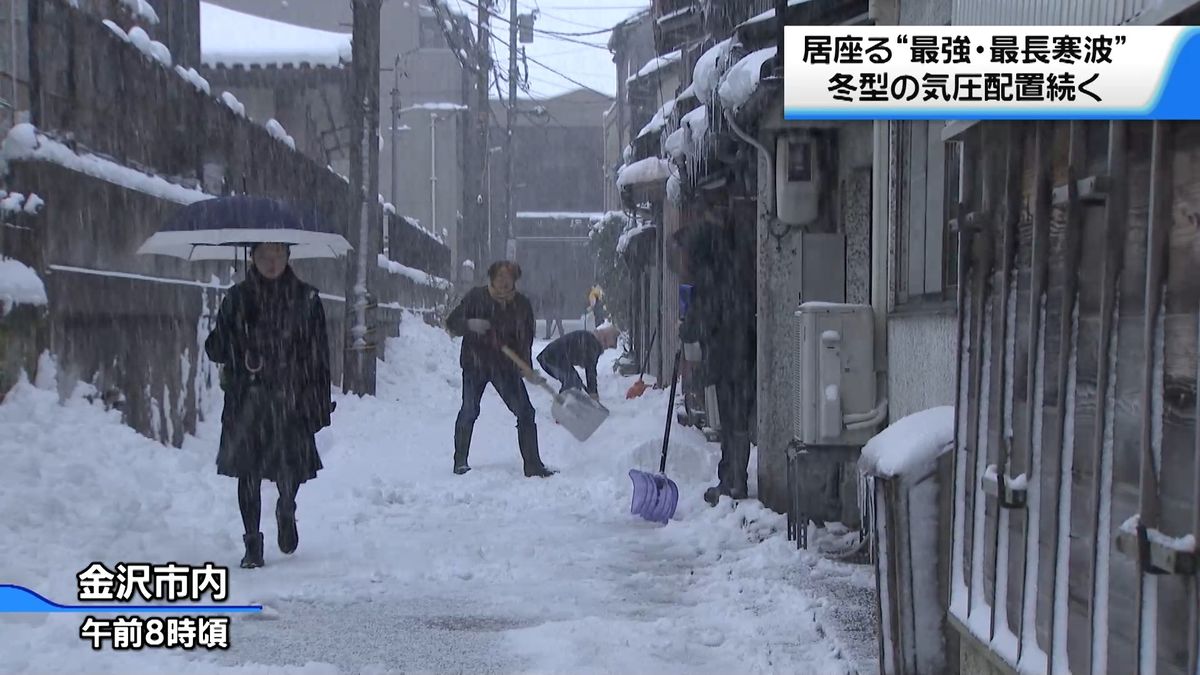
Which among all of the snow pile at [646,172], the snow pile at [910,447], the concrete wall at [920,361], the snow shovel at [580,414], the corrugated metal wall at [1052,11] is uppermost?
the snow pile at [646,172]

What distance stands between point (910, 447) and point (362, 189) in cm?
1127

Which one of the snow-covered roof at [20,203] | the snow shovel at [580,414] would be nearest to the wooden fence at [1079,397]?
the snow-covered roof at [20,203]

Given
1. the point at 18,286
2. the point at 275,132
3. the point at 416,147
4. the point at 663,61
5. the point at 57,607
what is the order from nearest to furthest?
1. the point at 57,607
2. the point at 18,286
3. the point at 275,132
4. the point at 663,61
5. the point at 416,147

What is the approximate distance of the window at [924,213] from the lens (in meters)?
5.15

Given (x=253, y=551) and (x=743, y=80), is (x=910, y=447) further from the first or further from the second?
(x=253, y=551)

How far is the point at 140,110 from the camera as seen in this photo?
28.7 ft

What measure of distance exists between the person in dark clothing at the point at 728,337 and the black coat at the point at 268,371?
2.84 meters

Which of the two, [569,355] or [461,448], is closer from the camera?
[461,448]

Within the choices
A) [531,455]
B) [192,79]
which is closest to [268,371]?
[531,455]

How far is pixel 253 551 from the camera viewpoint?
5840 millimetres

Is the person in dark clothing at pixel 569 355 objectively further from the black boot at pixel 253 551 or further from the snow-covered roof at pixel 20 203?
the black boot at pixel 253 551

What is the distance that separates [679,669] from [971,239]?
1.85 meters

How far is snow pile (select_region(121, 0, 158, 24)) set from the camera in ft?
42.1

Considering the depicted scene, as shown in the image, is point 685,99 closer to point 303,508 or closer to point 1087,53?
point 303,508
